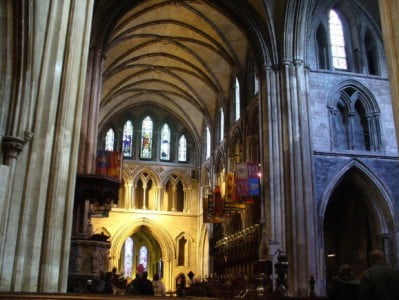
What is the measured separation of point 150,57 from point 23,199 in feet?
68.0

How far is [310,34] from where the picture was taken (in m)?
19.3

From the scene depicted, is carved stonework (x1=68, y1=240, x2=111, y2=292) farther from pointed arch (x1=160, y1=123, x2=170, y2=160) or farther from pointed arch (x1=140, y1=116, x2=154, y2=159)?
pointed arch (x1=160, y1=123, x2=170, y2=160)

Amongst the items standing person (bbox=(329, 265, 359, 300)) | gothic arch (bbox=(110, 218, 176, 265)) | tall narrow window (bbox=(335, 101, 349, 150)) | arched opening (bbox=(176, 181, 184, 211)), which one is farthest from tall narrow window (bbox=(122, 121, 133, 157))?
standing person (bbox=(329, 265, 359, 300))

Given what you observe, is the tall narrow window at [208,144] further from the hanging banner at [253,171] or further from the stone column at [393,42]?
the stone column at [393,42]

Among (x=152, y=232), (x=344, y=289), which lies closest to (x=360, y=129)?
(x=344, y=289)

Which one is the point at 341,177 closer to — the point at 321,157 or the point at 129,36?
the point at 321,157

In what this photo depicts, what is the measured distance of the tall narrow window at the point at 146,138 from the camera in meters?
32.5

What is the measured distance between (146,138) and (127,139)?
1355mm

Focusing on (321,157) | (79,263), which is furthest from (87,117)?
(321,157)

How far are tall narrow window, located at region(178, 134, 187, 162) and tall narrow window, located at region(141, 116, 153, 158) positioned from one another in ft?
7.07

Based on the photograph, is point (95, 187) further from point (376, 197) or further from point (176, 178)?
point (176, 178)

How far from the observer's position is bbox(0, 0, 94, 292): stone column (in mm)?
6840

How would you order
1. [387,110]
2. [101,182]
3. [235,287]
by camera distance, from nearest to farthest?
[101,182]
[235,287]
[387,110]

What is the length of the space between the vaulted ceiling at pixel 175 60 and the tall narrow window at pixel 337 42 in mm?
3876
